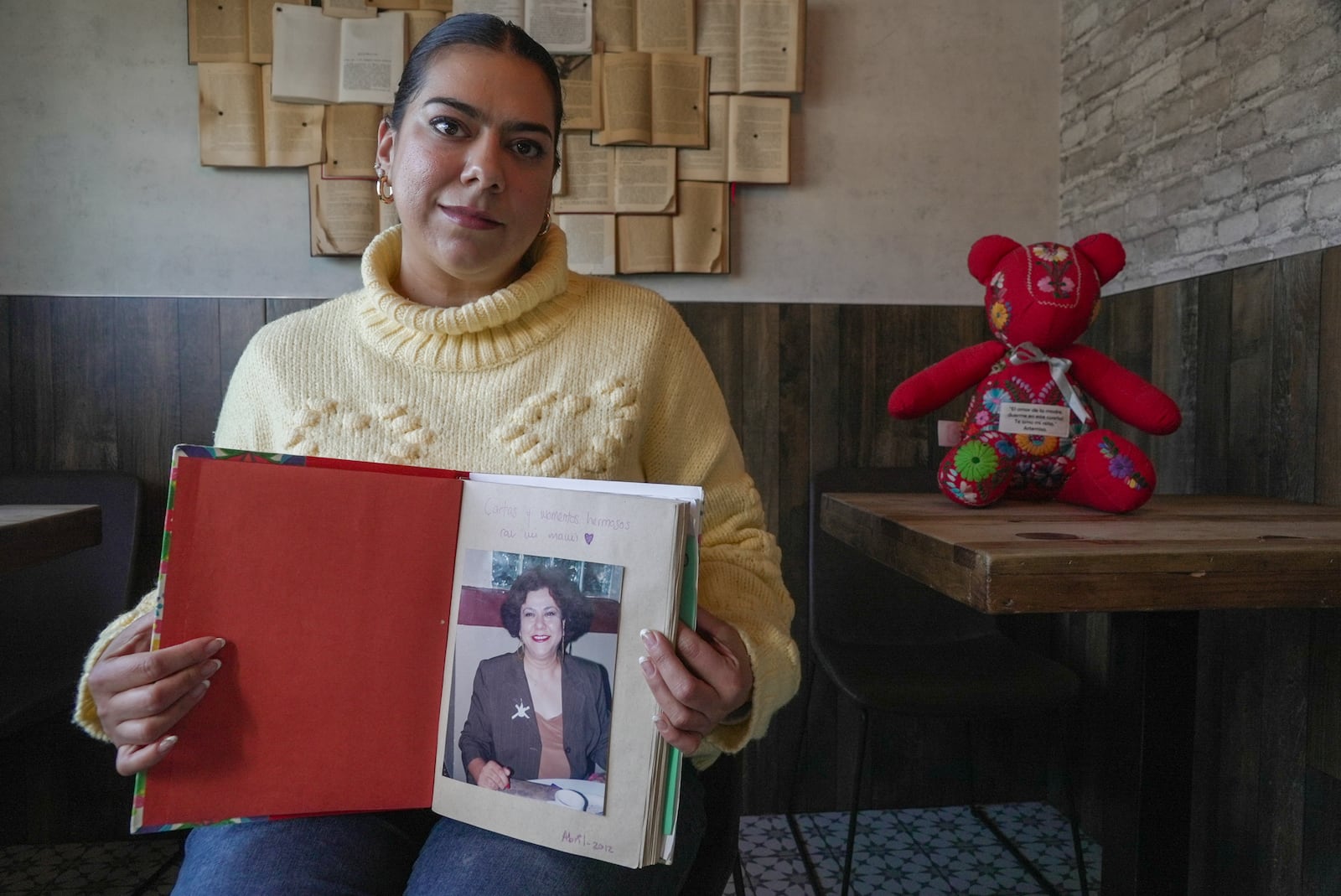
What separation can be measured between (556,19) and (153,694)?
1769mm

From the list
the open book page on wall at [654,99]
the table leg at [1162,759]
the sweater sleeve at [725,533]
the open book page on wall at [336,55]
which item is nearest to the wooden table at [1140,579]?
the table leg at [1162,759]

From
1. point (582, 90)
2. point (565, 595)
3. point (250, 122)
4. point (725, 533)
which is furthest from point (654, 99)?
point (565, 595)

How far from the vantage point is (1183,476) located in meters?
1.70

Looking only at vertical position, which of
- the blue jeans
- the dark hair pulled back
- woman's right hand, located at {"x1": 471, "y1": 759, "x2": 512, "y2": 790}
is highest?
the dark hair pulled back

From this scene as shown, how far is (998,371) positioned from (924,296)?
0.79 metres

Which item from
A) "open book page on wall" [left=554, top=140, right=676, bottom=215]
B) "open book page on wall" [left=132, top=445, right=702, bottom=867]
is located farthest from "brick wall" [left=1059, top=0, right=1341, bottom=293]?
"open book page on wall" [left=132, top=445, right=702, bottom=867]

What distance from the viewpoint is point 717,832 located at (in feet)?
2.98

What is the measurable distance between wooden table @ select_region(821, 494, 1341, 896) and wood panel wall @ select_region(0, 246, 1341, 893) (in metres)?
0.26

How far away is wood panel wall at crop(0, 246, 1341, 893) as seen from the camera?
137 cm

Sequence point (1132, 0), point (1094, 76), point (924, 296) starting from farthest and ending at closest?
point (924, 296)
point (1094, 76)
point (1132, 0)

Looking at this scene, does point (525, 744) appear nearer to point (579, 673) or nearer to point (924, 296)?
point (579, 673)

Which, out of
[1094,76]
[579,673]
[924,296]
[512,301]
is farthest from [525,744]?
[1094,76]

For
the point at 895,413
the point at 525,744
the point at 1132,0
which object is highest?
the point at 1132,0

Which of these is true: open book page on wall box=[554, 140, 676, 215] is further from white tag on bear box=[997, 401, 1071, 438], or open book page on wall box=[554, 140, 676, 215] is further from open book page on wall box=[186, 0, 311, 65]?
white tag on bear box=[997, 401, 1071, 438]
